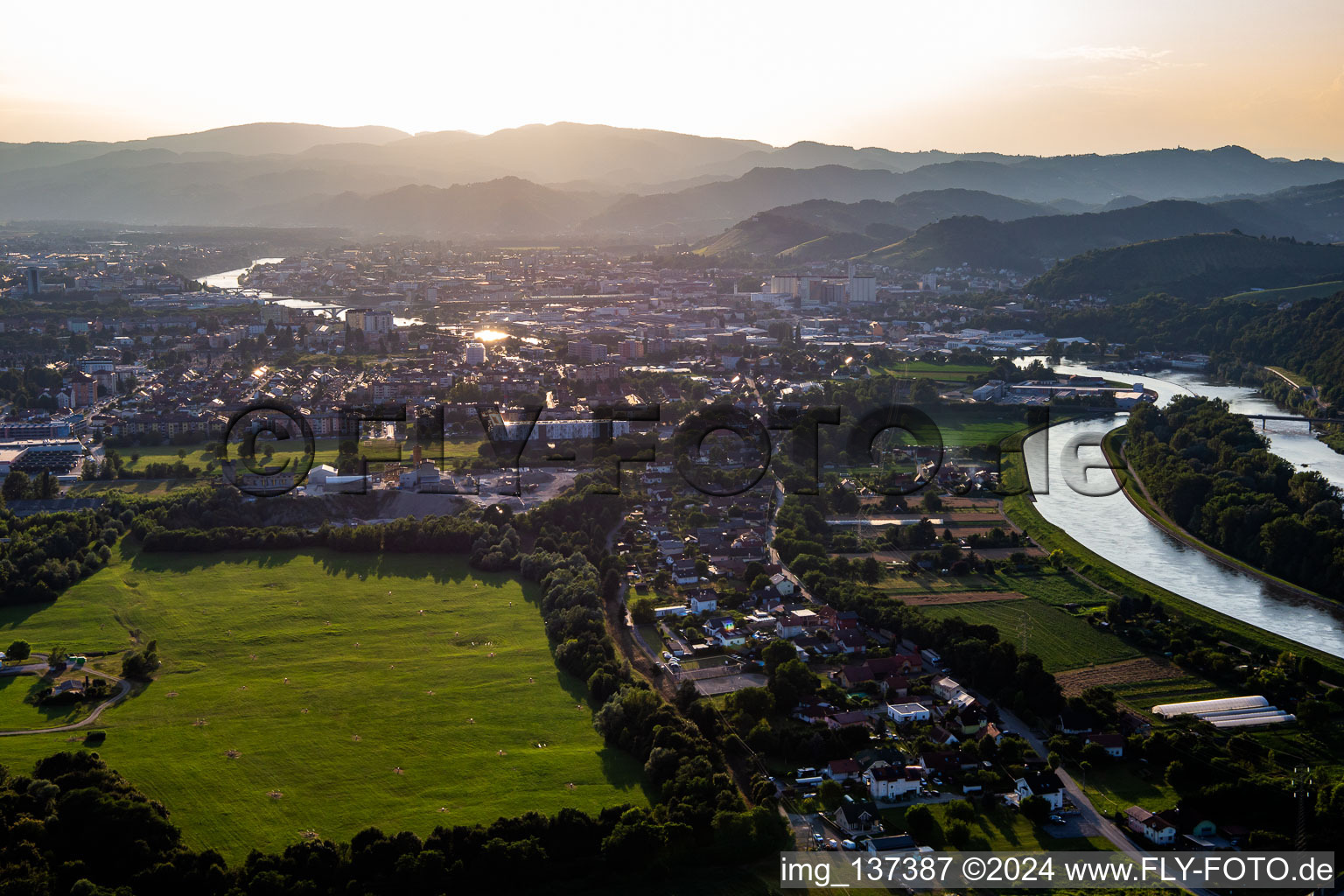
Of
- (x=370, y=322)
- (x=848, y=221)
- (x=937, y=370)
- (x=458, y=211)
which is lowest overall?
(x=937, y=370)

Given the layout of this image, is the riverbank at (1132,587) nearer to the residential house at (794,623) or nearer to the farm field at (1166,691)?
the farm field at (1166,691)

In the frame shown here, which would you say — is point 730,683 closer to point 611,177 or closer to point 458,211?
point 458,211

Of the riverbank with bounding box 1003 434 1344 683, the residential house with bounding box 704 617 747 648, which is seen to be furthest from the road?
the riverbank with bounding box 1003 434 1344 683

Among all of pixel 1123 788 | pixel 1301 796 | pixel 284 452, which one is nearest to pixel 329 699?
pixel 1123 788

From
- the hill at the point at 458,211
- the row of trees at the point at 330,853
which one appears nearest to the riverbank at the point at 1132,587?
the row of trees at the point at 330,853

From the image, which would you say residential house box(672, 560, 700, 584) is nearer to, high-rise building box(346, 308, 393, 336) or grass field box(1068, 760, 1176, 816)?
grass field box(1068, 760, 1176, 816)

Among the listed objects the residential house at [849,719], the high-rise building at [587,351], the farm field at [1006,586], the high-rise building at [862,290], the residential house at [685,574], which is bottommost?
the residential house at [849,719]

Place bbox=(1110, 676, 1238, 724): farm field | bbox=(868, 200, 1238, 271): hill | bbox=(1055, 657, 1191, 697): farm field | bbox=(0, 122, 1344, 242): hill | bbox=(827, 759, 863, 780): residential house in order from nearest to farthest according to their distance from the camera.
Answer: bbox=(827, 759, 863, 780): residential house, bbox=(1110, 676, 1238, 724): farm field, bbox=(1055, 657, 1191, 697): farm field, bbox=(868, 200, 1238, 271): hill, bbox=(0, 122, 1344, 242): hill
